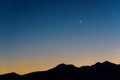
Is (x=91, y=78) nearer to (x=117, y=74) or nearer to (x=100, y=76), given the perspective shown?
(x=100, y=76)

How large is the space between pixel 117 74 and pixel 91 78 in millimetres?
19137

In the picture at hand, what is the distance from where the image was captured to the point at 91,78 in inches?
7840

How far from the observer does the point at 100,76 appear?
198 metres

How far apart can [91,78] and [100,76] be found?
670 centimetres

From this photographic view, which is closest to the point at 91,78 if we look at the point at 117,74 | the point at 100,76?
the point at 100,76

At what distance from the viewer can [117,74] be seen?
652 ft

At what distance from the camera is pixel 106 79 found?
191m

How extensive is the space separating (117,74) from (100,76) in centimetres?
1258

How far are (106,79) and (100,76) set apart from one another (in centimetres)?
777

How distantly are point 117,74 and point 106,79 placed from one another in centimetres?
1231
